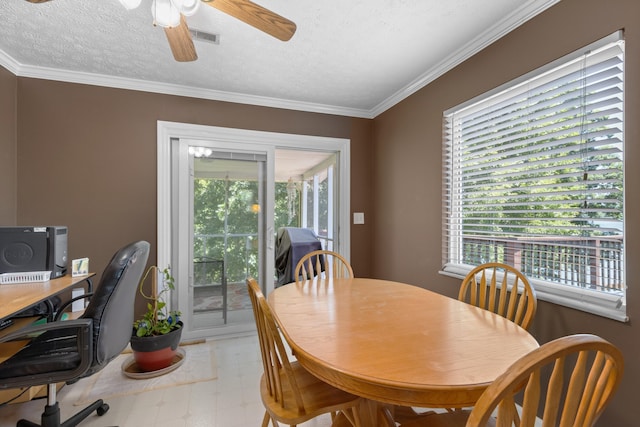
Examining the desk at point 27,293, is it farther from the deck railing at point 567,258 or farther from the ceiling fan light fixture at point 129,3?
the deck railing at point 567,258

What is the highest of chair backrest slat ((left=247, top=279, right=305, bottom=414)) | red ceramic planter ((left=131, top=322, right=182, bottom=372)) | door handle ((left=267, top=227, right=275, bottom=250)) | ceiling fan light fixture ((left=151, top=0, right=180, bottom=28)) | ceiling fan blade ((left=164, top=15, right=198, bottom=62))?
ceiling fan blade ((left=164, top=15, right=198, bottom=62))

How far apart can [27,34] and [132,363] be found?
2.47 meters

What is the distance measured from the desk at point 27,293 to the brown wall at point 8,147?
2.52 feet

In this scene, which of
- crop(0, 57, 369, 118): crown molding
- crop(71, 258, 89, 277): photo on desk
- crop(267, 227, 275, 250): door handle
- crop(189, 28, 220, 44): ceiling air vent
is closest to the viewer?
crop(189, 28, 220, 44): ceiling air vent

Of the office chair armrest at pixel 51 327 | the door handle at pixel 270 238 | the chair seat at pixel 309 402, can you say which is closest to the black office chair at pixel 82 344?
the office chair armrest at pixel 51 327

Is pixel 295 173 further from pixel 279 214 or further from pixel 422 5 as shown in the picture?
pixel 422 5

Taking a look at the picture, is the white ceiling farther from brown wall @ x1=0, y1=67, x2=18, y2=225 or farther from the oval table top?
the oval table top

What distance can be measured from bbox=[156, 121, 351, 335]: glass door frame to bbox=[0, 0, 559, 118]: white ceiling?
0.35m

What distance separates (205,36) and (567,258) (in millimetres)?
2558

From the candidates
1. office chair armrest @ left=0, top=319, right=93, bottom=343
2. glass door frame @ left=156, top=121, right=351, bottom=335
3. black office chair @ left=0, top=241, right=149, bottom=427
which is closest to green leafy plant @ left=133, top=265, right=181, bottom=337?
glass door frame @ left=156, top=121, right=351, bottom=335

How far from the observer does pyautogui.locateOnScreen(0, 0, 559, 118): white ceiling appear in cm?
174

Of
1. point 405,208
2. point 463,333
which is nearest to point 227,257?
point 405,208

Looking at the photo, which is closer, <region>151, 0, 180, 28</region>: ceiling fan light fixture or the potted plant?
<region>151, 0, 180, 28</region>: ceiling fan light fixture

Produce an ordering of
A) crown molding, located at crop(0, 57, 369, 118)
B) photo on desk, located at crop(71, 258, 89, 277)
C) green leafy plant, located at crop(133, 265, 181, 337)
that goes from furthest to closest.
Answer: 1. crown molding, located at crop(0, 57, 369, 118)
2. green leafy plant, located at crop(133, 265, 181, 337)
3. photo on desk, located at crop(71, 258, 89, 277)
